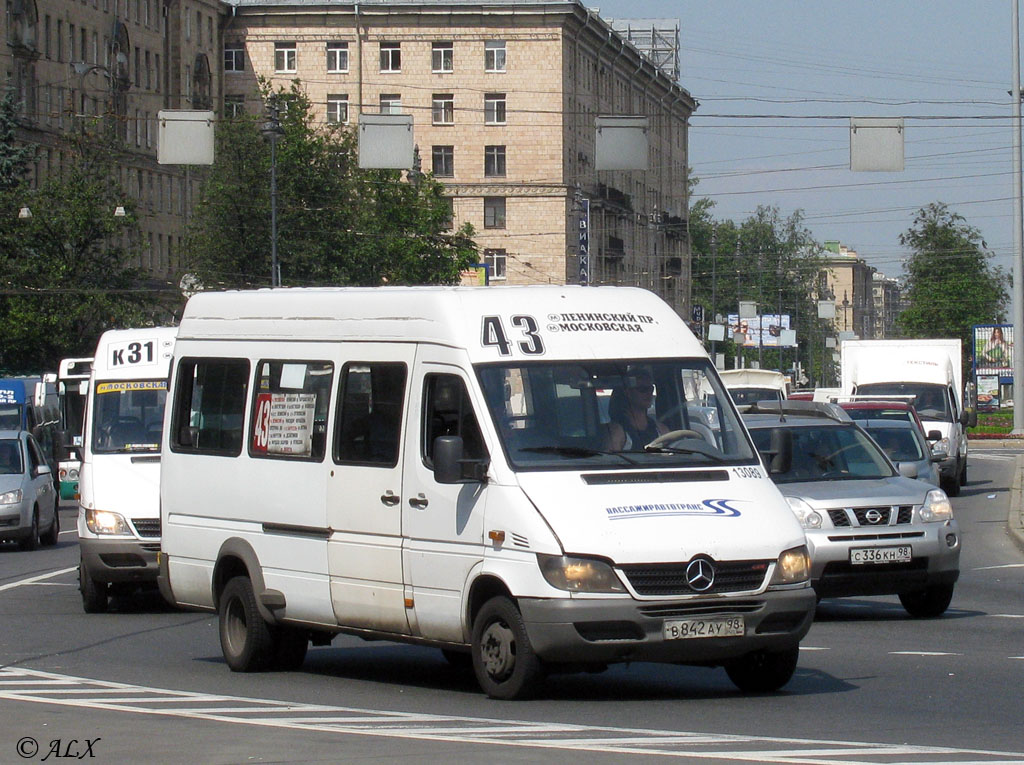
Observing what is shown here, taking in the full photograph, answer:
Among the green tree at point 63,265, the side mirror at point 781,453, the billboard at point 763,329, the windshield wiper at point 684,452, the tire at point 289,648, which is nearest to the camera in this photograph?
the windshield wiper at point 684,452

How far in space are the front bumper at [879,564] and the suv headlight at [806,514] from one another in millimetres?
84

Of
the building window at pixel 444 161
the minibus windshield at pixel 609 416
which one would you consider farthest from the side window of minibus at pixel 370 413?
the building window at pixel 444 161

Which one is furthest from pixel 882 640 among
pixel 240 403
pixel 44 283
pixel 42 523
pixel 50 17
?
pixel 50 17

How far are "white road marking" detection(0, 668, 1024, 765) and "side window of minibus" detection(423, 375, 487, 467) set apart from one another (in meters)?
1.47

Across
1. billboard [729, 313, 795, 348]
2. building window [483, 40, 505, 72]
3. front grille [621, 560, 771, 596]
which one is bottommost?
front grille [621, 560, 771, 596]

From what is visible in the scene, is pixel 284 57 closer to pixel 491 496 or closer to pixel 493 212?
pixel 493 212

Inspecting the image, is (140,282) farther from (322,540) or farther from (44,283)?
(322,540)

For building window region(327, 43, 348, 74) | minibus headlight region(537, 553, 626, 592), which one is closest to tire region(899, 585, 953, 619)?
minibus headlight region(537, 553, 626, 592)

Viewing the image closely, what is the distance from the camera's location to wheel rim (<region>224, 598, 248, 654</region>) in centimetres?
1252

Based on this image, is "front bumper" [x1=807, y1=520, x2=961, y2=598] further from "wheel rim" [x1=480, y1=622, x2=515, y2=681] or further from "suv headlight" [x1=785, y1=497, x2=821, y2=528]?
"wheel rim" [x1=480, y1=622, x2=515, y2=681]

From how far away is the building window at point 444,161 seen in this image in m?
96.1

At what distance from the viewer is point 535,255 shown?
94750mm

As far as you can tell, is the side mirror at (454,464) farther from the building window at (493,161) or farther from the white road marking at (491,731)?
the building window at (493,161)

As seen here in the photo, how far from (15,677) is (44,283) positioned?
156 ft
